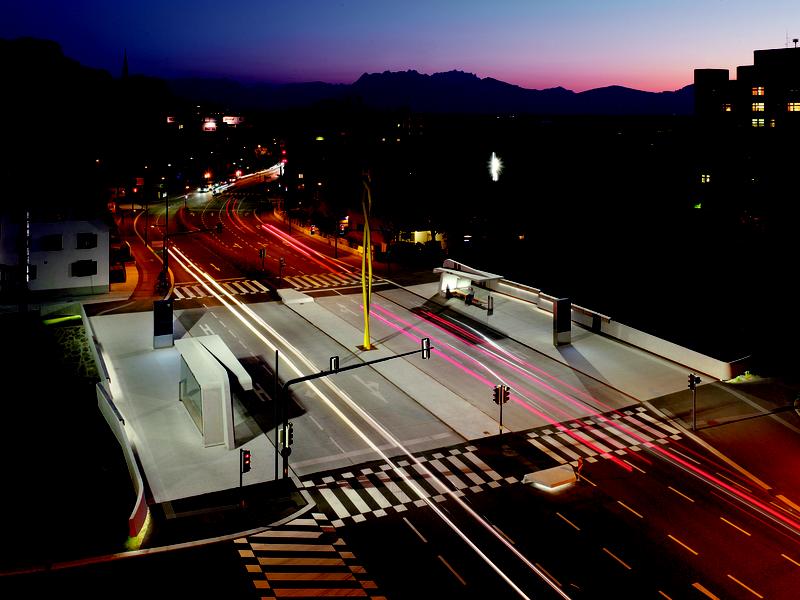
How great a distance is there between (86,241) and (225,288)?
476 inches

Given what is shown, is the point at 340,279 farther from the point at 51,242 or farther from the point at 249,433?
the point at 249,433

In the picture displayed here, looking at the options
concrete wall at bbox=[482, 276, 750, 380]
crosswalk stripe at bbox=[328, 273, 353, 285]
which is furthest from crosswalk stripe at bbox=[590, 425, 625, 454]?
crosswalk stripe at bbox=[328, 273, 353, 285]

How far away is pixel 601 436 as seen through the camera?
28.7m

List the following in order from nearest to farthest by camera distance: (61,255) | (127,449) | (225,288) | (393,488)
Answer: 1. (393,488)
2. (127,449)
3. (61,255)
4. (225,288)

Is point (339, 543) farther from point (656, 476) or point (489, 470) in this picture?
point (656, 476)

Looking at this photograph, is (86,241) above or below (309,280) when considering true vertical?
above

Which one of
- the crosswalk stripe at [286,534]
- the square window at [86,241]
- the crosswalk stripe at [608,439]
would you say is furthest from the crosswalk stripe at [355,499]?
the square window at [86,241]

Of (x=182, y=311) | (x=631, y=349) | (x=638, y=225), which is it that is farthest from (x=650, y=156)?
(x=182, y=311)

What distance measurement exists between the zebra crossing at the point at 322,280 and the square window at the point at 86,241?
670 inches

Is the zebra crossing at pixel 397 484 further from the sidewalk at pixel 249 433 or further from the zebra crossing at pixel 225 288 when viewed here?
the zebra crossing at pixel 225 288

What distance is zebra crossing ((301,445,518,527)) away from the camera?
894 inches

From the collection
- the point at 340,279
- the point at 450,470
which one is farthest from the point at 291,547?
the point at 340,279

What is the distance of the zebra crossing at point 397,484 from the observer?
2272cm

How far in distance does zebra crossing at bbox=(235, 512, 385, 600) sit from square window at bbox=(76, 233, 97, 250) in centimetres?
4200
